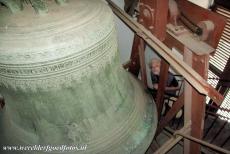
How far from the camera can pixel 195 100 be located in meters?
1.74

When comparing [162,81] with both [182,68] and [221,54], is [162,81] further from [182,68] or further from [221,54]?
[221,54]

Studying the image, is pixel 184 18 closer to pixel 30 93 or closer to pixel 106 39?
pixel 106 39

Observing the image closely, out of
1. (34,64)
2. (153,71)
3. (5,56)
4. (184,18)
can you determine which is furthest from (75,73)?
(153,71)

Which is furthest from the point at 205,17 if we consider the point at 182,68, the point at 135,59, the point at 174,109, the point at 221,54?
the point at 221,54

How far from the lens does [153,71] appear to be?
4328 millimetres

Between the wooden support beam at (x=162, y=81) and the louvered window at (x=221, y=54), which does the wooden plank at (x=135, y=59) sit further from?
the louvered window at (x=221, y=54)

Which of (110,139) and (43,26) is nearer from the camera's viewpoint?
(43,26)

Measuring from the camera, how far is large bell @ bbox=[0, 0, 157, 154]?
1.09m

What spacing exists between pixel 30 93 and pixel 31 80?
0.08 m

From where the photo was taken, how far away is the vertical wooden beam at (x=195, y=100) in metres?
1.66

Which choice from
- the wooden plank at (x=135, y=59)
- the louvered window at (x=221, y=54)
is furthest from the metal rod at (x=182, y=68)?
the louvered window at (x=221, y=54)

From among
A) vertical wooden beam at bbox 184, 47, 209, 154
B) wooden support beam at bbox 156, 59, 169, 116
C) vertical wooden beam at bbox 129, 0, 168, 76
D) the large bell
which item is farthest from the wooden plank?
the large bell

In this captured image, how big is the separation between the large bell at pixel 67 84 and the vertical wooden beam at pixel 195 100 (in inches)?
14.8

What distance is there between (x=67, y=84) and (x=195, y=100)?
0.93 m
